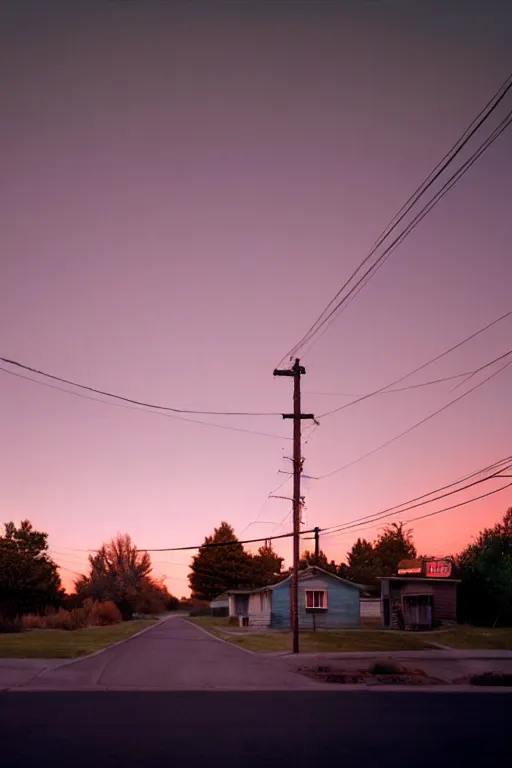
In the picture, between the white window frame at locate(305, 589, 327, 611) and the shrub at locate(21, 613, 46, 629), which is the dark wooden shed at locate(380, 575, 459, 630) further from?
the shrub at locate(21, 613, 46, 629)

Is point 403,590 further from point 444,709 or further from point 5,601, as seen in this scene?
point 444,709

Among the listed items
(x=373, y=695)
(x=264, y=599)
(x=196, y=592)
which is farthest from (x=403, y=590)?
(x=196, y=592)

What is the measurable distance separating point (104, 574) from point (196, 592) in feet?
173

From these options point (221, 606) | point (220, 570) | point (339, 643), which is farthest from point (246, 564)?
point (339, 643)

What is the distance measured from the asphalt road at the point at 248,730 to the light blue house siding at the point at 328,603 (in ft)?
140

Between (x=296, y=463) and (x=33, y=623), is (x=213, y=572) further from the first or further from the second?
(x=296, y=463)

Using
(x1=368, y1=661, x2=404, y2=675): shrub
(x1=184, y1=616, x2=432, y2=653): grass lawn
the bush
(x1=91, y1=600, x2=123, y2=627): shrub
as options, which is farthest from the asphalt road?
(x1=91, y1=600, x2=123, y2=627): shrub

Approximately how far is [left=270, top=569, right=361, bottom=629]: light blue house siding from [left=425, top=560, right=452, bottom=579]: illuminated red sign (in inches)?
A: 279

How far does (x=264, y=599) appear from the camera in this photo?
6512 centimetres

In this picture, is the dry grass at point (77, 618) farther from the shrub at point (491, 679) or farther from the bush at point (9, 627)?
the shrub at point (491, 679)

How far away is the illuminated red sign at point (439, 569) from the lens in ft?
181

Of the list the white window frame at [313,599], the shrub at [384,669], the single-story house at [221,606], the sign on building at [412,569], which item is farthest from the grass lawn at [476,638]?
the single-story house at [221,606]

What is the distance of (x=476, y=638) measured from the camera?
43719 millimetres

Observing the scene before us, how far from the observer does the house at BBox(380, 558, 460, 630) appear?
5516cm
